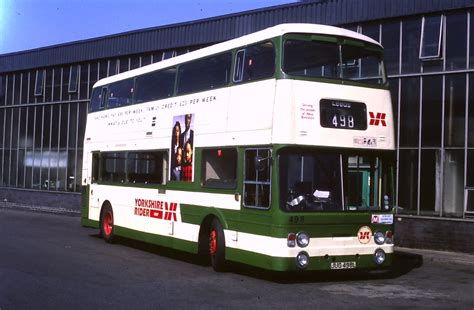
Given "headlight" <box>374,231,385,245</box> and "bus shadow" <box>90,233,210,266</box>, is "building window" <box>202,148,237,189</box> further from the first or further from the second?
"headlight" <box>374,231,385,245</box>

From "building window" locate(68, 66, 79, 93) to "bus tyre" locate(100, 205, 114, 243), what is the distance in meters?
15.1

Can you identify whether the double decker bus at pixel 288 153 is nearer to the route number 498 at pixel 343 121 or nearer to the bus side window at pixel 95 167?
the route number 498 at pixel 343 121

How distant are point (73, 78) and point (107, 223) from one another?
15.8 metres

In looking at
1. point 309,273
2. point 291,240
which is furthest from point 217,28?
point 291,240

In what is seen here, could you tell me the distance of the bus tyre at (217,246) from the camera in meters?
11.3

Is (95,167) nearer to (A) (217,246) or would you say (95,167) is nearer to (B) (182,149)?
(B) (182,149)

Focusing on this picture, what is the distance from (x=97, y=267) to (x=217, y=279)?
7.95 ft

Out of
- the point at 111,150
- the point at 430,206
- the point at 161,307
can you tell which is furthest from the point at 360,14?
the point at 161,307

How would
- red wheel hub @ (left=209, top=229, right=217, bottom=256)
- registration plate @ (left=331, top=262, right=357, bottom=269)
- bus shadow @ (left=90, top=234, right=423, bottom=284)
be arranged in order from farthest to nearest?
1. red wheel hub @ (left=209, top=229, right=217, bottom=256)
2. bus shadow @ (left=90, top=234, right=423, bottom=284)
3. registration plate @ (left=331, top=262, right=357, bottom=269)

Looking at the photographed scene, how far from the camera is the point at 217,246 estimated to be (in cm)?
1138

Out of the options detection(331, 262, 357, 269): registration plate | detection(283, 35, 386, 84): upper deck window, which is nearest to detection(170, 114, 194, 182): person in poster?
detection(283, 35, 386, 84): upper deck window

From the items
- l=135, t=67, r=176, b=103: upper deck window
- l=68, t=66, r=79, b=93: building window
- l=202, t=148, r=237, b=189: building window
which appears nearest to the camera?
l=202, t=148, r=237, b=189: building window

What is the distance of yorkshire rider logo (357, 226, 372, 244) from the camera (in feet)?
34.6

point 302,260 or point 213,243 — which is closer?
point 302,260
